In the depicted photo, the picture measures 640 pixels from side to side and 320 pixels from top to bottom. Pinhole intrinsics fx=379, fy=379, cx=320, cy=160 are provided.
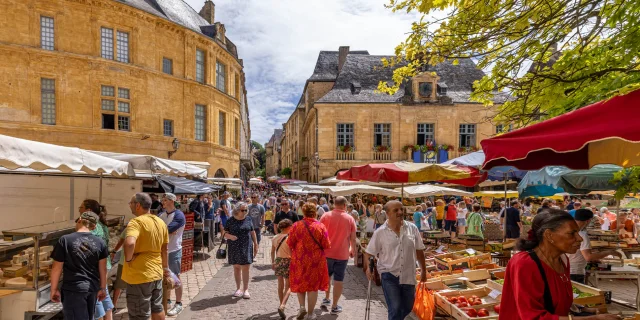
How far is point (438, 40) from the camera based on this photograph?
210 inches

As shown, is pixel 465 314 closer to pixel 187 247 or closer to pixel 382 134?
pixel 187 247

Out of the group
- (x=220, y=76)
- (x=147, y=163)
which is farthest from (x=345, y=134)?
(x=147, y=163)

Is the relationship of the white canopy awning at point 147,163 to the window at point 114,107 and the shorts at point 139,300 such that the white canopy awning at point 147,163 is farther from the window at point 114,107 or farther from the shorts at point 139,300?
the window at point 114,107

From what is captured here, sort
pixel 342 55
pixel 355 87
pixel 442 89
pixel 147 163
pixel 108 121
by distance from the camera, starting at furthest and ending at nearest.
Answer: pixel 342 55 < pixel 442 89 < pixel 355 87 < pixel 108 121 < pixel 147 163

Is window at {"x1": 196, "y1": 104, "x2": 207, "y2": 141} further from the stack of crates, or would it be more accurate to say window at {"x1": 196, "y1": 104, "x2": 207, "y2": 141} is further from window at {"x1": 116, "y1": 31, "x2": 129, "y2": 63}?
the stack of crates

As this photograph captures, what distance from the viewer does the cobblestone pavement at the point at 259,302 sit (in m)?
6.02

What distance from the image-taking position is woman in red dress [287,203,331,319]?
5391 millimetres

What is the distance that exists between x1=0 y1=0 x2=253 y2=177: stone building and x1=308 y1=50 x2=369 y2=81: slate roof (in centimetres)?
1443

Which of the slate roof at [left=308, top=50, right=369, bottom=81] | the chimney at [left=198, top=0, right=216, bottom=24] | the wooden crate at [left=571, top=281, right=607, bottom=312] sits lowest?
the wooden crate at [left=571, top=281, right=607, bottom=312]

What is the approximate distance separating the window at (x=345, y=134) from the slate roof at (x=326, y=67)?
27.2 ft

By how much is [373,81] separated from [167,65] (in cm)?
1752

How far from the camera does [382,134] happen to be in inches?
1249

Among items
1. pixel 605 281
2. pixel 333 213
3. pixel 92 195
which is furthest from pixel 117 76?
pixel 605 281

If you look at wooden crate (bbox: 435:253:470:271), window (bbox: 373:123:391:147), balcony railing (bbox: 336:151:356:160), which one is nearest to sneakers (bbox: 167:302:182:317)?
wooden crate (bbox: 435:253:470:271)
